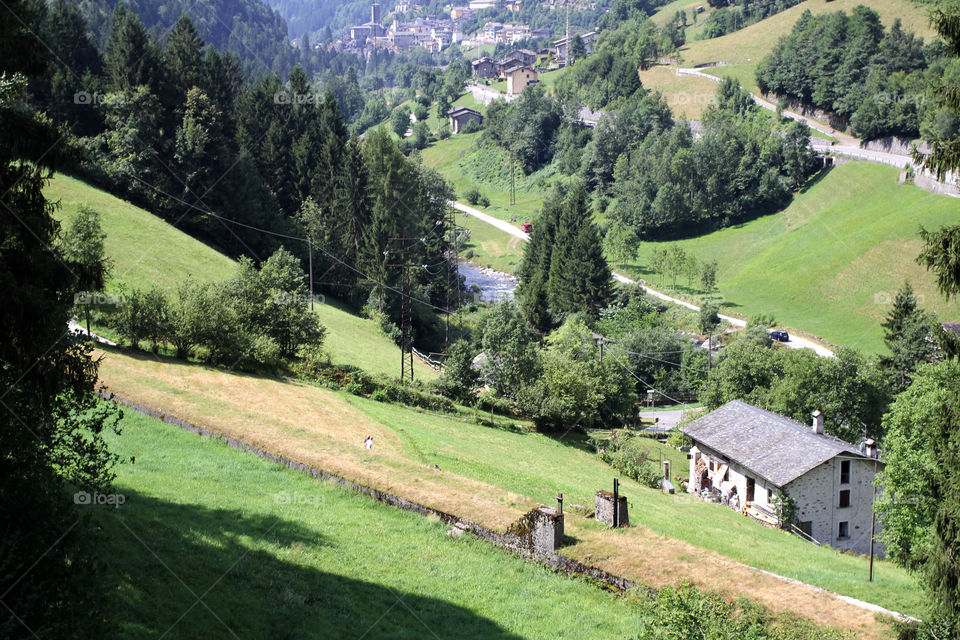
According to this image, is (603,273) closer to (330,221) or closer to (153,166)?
(330,221)

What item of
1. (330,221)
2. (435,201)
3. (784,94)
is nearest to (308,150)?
(330,221)

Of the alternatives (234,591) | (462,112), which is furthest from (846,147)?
(234,591)

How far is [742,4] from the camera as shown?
607ft

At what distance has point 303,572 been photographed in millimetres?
17641

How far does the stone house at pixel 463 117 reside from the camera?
18338 centimetres

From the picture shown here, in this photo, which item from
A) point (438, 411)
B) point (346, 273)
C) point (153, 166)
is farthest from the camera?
point (346, 273)

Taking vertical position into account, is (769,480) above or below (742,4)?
below

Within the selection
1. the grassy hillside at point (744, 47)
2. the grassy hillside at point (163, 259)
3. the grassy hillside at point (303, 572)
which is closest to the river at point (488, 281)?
the grassy hillside at point (163, 259)

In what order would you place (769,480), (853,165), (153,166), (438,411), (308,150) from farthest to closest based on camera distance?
(853,165), (308,150), (153,166), (438,411), (769,480)

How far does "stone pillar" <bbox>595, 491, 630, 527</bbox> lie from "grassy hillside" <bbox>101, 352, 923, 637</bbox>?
466 mm

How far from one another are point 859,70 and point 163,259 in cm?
11229

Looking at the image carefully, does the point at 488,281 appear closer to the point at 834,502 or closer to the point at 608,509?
the point at 834,502

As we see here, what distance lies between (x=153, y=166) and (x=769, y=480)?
2092 inches

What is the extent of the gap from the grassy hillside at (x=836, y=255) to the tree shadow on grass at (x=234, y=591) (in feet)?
202
